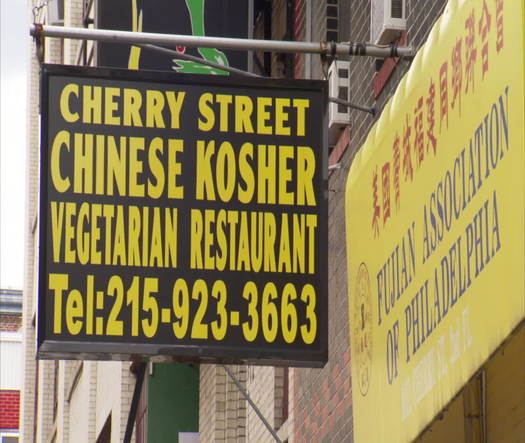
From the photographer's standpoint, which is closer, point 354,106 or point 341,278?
point 354,106

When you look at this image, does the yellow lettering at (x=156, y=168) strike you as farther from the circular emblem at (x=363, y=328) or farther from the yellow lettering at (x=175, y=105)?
the circular emblem at (x=363, y=328)

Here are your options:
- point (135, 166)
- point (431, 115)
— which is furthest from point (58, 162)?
point (431, 115)

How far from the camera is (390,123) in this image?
9.41m

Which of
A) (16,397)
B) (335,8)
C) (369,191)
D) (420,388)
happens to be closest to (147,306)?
(369,191)

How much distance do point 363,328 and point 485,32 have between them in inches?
110

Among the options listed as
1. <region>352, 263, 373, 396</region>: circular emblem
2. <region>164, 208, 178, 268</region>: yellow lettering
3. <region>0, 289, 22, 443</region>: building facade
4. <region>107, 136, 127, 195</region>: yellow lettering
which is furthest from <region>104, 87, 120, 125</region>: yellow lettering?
<region>0, 289, 22, 443</region>: building facade

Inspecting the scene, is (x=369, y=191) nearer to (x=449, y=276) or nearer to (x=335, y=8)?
(x=449, y=276)

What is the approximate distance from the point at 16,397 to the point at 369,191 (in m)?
49.0

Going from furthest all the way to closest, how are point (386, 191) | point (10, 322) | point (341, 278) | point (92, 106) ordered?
point (10, 322) → point (341, 278) → point (92, 106) → point (386, 191)

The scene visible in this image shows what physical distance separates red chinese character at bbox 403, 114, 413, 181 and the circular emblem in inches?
40.0

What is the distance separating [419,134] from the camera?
878 centimetres

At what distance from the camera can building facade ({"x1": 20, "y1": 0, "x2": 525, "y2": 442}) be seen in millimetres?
8984

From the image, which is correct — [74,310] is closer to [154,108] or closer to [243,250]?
[243,250]

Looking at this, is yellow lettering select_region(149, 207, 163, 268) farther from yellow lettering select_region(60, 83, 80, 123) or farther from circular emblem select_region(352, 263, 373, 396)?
circular emblem select_region(352, 263, 373, 396)
